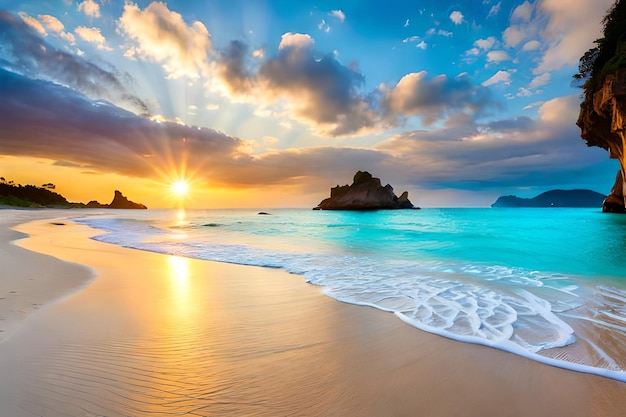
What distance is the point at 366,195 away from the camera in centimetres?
10162

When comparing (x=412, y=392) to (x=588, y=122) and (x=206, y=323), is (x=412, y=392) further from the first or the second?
(x=588, y=122)

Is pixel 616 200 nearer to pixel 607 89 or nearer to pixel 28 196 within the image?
pixel 607 89

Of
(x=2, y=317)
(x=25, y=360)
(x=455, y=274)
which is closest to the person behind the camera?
(x=25, y=360)

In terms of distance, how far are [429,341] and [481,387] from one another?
3.43 ft

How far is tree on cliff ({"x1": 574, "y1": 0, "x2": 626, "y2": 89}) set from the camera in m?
24.6

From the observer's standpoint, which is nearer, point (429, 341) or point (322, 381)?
point (322, 381)

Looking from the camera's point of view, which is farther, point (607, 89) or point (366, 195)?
point (366, 195)

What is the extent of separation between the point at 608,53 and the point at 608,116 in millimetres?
6541

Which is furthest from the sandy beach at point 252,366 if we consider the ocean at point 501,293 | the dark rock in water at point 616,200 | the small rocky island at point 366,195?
the small rocky island at point 366,195

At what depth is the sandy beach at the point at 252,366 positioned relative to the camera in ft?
7.62

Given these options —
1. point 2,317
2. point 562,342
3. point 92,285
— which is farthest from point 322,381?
point 92,285

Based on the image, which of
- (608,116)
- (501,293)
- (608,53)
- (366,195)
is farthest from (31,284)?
→ (366,195)

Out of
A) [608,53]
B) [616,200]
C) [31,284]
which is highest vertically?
[608,53]

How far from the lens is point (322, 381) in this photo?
266cm
